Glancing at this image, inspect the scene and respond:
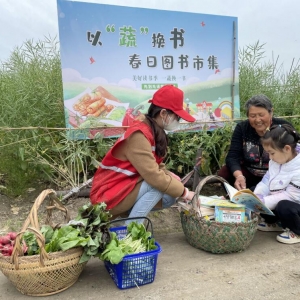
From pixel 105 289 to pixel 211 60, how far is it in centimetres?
286

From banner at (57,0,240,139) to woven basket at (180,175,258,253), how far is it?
1.27 metres

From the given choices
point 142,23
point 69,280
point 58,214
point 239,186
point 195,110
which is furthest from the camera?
point 195,110

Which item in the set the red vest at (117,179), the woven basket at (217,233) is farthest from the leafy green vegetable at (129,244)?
the woven basket at (217,233)

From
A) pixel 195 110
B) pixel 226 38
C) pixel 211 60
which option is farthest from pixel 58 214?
pixel 226 38

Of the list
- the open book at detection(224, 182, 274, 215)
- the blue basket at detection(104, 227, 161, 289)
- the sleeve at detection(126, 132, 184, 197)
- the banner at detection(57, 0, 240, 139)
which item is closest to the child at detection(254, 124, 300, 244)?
the open book at detection(224, 182, 274, 215)

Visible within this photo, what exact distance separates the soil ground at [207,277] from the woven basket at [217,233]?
0.28 feet

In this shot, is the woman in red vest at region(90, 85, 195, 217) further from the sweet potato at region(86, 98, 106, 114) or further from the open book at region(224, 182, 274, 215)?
the sweet potato at region(86, 98, 106, 114)

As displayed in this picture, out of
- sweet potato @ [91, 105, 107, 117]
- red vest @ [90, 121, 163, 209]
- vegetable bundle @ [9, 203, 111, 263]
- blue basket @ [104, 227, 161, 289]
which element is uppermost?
sweet potato @ [91, 105, 107, 117]

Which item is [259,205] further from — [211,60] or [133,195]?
[211,60]

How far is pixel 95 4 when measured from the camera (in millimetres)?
3398

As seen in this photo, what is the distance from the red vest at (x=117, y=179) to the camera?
253 cm

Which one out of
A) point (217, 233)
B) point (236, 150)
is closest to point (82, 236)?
point (217, 233)

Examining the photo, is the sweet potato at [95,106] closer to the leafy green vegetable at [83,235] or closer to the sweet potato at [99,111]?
the sweet potato at [99,111]

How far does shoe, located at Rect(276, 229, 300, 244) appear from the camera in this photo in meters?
2.82
